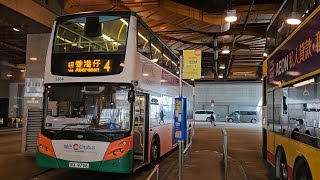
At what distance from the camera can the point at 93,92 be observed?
24.7 feet

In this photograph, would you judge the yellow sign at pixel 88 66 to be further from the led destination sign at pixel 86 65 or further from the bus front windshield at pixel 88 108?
the bus front windshield at pixel 88 108

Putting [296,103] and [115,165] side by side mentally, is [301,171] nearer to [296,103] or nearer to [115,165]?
[296,103]

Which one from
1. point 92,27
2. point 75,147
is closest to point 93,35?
point 92,27

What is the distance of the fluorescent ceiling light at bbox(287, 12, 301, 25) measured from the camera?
18.8 feet

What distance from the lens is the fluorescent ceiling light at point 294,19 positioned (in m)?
5.74

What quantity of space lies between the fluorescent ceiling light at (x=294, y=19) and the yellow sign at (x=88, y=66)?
12.8 feet

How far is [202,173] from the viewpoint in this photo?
8820 mm

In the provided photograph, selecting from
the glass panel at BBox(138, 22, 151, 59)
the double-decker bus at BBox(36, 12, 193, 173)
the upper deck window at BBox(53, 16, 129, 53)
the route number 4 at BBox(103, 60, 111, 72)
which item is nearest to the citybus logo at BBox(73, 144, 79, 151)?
the double-decker bus at BBox(36, 12, 193, 173)

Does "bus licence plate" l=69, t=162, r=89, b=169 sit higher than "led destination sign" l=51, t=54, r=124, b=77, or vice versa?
"led destination sign" l=51, t=54, r=124, b=77

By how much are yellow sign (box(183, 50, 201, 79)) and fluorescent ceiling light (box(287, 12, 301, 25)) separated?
2.22 m

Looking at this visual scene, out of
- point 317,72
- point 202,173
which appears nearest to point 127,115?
point 202,173

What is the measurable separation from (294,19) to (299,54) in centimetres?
95

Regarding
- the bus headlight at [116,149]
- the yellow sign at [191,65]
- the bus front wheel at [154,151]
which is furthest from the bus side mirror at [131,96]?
the bus front wheel at [154,151]

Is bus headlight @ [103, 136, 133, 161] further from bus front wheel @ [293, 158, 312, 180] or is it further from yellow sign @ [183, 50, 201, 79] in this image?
bus front wheel @ [293, 158, 312, 180]
